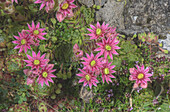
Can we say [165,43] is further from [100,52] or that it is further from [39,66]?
[39,66]

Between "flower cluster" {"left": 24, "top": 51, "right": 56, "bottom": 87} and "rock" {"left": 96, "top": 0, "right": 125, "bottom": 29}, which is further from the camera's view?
"rock" {"left": 96, "top": 0, "right": 125, "bottom": 29}

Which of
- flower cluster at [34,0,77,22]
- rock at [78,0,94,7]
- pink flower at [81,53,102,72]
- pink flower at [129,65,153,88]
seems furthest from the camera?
rock at [78,0,94,7]

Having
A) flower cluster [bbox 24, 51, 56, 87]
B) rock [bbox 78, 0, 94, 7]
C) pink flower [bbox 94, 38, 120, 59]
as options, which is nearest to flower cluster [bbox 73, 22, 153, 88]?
pink flower [bbox 94, 38, 120, 59]

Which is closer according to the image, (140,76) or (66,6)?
(66,6)

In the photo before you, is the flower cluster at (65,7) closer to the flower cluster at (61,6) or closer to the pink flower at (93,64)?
the flower cluster at (61,6)

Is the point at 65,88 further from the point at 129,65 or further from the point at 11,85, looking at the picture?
the point at 129,65

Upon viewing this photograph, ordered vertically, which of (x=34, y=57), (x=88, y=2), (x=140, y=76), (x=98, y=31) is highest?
(x=88, y=2)

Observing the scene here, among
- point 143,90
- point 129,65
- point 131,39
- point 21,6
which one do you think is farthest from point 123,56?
point 21,6

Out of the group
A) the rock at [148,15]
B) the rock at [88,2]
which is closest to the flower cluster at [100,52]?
the rock at [88,2]

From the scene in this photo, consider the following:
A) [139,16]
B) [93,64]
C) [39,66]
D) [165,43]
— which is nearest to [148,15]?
[139,16]

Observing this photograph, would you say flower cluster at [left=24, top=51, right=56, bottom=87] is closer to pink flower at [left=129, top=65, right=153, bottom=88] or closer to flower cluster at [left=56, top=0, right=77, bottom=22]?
flower cluster at [left=56, top=0, right=77, bottom=22]
